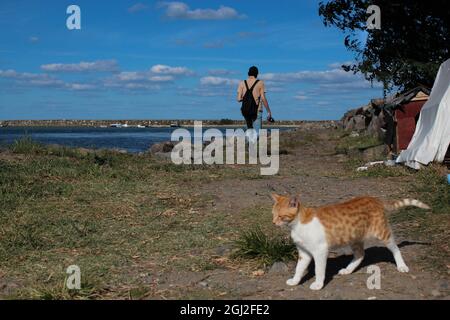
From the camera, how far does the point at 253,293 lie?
4.91 m

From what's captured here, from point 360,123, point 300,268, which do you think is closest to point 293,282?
point 300,268

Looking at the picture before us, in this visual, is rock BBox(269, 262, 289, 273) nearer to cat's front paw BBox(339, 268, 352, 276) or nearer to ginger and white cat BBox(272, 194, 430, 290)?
ginger and white cat BBox(272, 194, 430, 290)

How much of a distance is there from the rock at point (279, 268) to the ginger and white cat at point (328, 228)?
40 centimetres

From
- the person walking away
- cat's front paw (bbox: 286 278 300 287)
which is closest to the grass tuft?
cat's front paw (bbox: 286 278 300 287)

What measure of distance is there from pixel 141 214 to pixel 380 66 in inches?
424

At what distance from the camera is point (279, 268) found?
5516 mm

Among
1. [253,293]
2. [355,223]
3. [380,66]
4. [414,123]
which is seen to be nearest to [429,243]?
[355,223]

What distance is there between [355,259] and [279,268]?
0.77m

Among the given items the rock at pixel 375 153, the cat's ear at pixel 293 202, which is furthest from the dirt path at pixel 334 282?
the rock at pixel 375 153

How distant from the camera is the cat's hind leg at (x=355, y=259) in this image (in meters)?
5.30

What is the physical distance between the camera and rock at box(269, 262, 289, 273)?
550cm

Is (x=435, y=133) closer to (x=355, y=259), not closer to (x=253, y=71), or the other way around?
(x=253, y=71)

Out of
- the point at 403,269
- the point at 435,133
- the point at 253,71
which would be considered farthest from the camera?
the point at 253,71

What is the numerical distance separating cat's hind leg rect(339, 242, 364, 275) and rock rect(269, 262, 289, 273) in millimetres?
566
